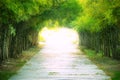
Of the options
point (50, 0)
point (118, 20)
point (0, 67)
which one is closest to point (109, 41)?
point (50, 0)

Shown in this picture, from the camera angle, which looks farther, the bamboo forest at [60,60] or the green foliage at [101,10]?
the green foliage at [101,10]

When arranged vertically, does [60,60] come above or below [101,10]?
below

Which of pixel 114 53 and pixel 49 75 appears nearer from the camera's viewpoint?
pixel 49 75

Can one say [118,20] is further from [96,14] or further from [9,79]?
[9,79]

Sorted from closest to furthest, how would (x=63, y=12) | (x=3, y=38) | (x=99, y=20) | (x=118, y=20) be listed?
(x=118, y=20) → (x=3, y=38) → (x=99, y=20) → (x=63, y=12)

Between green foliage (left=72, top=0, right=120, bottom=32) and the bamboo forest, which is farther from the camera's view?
green foliage (left=72, top=0, right=120, bottom=32)

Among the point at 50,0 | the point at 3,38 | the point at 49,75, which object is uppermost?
the point at 50,0

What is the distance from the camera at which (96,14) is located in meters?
28.1

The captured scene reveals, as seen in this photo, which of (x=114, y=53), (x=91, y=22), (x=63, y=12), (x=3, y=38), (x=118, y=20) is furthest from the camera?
(x=63, y=12)

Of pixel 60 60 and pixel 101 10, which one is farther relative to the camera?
pixel 60 60

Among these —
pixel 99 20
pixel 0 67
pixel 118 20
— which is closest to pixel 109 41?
pixel 99 20

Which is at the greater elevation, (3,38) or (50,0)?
(50,0)

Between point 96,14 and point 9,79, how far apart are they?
1122 centimetres

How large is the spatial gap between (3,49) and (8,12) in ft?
23.2
